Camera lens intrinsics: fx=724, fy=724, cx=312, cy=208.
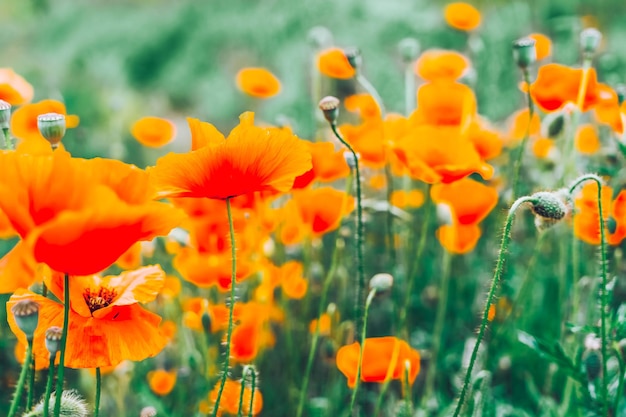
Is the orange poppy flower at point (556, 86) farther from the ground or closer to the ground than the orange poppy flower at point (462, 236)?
farther from the ground

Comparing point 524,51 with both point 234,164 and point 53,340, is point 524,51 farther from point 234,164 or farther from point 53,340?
point 53,340

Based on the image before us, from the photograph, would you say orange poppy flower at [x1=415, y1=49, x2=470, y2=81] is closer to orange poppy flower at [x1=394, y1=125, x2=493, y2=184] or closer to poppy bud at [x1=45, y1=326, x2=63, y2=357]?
orange poppy flower at [x1=394, y1=125, x2=493, y2=184]

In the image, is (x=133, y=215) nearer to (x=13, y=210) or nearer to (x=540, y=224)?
(x=13, y=210)

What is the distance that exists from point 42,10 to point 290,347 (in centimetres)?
639

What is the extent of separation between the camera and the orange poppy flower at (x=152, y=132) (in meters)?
2.47

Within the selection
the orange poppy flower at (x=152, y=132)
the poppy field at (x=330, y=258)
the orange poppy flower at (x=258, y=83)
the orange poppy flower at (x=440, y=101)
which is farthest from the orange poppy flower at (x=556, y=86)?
the orange poppy flower at (x=152, y=132)

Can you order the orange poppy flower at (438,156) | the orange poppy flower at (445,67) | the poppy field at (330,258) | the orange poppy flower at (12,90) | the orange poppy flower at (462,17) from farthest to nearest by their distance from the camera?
1. the orange poppy flower at (462,17)
2. the orange poppy flower at (445,67)
3. the orange poppy flower at (12,90)
4. the orange poppy flower at (438,156)
5. the poppy field at (330,258)

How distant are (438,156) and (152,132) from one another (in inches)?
50.4

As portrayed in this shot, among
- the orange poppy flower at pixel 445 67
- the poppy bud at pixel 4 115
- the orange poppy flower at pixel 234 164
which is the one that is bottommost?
the orange poppy flower at pixel 234 164

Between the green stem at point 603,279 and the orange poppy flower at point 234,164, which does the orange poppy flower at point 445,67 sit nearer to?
the green stem at point 603,279

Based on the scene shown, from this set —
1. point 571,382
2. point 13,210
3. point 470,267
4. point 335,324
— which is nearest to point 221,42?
point 470,267

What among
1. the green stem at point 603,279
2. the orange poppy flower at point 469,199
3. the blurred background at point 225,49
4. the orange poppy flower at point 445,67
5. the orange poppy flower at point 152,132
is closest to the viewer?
the green stem at point 603,279

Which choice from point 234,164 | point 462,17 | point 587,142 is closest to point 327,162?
point 234,164

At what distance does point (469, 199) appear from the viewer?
1.71m
